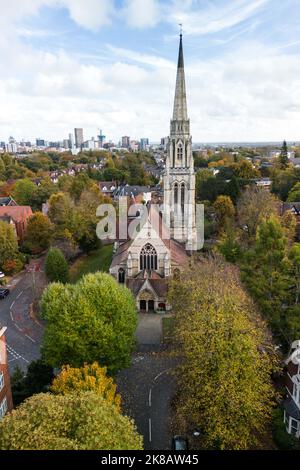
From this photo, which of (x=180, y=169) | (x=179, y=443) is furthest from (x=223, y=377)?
(x=180, y=169)

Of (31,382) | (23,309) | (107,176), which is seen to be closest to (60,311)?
(31,382)

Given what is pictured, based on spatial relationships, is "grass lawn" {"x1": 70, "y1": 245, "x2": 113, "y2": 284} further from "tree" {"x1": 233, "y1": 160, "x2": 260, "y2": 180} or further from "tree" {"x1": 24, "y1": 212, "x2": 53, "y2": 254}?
"tree" {"x1": 233, "y1": 160, "x2": 260, "y2": 180}

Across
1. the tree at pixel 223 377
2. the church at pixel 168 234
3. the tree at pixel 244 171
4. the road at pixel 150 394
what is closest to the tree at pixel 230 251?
the church at pixel 168 234

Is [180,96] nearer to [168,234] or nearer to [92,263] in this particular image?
[168,234]

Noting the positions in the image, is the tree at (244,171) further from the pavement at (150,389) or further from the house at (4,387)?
the house at (4,387)

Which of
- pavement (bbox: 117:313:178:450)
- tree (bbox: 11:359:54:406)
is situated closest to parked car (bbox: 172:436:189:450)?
pavement (bbox: 117:313:178:450)

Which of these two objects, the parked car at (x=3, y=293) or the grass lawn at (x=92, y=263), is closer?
the parked car at (x=3, y=293)

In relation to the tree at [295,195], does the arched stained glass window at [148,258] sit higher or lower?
lower

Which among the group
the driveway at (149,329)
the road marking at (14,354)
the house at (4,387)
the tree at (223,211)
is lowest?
the road marking at (14,354)
